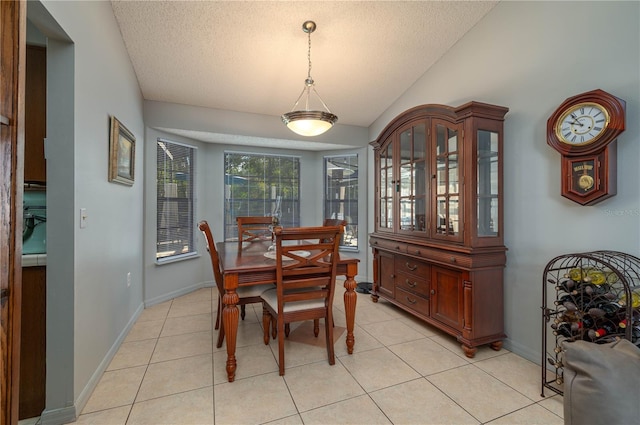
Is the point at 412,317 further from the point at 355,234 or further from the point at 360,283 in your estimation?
the point at 355,234

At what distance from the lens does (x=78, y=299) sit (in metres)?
1.62

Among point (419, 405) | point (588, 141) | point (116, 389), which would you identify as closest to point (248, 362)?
point (116, 389)

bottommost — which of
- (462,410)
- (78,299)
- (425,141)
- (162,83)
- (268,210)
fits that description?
(462,410)

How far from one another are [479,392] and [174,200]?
12.2 feet

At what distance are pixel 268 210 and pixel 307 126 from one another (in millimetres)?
2309

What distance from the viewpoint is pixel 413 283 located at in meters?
2.77

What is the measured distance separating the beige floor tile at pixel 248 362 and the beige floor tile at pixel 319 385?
0.61 ft

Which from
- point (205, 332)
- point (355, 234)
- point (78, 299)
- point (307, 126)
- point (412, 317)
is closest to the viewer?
point (78, 299)

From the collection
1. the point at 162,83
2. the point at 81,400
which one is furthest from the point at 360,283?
the point at 162,83

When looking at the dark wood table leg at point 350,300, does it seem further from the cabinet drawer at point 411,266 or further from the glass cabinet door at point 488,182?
the glass cabinet door at point 488,182

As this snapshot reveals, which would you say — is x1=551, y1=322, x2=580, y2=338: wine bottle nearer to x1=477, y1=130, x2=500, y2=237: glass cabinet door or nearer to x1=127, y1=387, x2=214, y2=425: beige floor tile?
x1=477, y1=130, x2=500, y2=237: glass cabinet door

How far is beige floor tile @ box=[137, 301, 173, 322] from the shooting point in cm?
295

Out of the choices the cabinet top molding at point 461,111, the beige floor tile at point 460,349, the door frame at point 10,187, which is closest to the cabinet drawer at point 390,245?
the beige floor tile at point 460,349

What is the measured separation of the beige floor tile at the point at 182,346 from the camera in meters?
2.21
